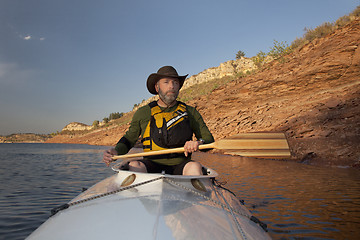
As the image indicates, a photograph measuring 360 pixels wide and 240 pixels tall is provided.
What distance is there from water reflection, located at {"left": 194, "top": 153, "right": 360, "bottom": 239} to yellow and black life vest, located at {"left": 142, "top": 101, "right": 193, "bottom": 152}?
1658mm

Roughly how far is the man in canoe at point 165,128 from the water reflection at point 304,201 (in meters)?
1.55

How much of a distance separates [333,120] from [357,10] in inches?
350

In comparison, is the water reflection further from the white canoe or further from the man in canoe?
the man in canoe

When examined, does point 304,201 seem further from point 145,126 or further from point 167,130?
point 145,126

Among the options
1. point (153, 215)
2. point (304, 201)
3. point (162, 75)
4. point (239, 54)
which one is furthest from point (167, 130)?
point (239, 54)

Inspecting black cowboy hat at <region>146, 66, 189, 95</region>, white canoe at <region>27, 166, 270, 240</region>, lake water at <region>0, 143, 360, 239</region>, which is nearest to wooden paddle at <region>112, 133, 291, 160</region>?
white canoe at <region>27, 166, 270, 240</region>

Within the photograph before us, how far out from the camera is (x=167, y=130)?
287cm

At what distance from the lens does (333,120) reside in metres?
9.38

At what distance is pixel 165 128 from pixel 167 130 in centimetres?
4

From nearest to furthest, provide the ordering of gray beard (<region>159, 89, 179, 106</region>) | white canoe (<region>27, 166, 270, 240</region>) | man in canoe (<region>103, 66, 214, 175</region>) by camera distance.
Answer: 1. white canoe (<region>27, 166, 270, 240</region>)
2. man in canoe (<region>103, 66, 214, 175</region>)
3. gray beard (<region>159, 89, 179, 106</region>)

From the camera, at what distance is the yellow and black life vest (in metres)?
2.86

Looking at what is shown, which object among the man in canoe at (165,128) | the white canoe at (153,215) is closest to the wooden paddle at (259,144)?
the man in canoe at (165,128)

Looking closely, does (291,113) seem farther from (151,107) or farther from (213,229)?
(213,229)

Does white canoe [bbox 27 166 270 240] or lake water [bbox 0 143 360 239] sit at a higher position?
white canoe [bbox 27 166 270 240]
